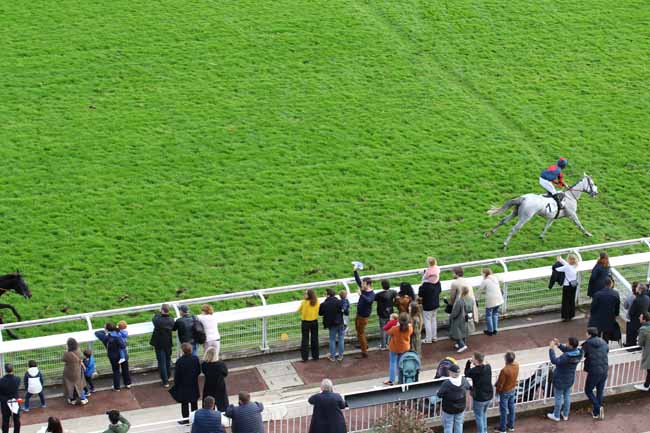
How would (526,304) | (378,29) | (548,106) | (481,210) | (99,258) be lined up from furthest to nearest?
(378,29) → (548,106) → (481,210) → (99,258) → (526,304)

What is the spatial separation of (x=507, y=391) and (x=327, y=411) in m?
2.48

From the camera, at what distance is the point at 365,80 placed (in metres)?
27.0

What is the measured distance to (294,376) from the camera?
16.7m

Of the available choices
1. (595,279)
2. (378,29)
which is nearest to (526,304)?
(595,279)

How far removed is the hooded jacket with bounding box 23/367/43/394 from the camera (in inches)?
600

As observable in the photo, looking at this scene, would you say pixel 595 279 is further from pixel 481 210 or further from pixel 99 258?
pixel 99 258

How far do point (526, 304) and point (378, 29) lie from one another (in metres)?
12.6

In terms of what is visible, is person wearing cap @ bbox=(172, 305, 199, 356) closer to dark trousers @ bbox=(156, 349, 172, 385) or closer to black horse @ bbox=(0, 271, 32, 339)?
dark trousers @ bbox=(156, 349, 172, 385)

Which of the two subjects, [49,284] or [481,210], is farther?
[481,210]

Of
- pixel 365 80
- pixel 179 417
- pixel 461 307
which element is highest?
pixel 365 80

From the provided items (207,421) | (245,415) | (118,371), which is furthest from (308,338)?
(207,421)

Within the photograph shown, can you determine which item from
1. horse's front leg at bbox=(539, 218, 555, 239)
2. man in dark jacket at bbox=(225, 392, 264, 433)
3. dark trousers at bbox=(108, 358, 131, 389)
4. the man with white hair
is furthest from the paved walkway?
horse's front leg at bbox=(539, 218, 555, 239)

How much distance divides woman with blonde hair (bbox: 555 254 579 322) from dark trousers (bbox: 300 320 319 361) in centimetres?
398

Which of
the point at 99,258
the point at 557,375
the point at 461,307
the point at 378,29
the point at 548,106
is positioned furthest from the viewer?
the point at 378,29
